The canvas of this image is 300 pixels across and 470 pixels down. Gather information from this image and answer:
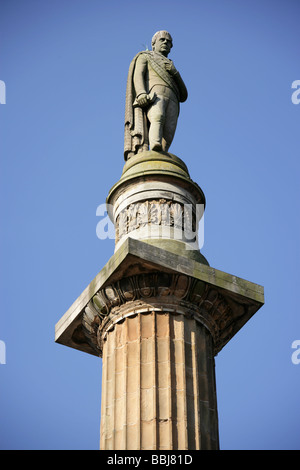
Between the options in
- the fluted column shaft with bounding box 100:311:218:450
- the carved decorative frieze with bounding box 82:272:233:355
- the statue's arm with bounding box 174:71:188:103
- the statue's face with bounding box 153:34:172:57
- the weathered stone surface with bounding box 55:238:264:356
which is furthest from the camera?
the statue's face with bounding box 153:34:172:57

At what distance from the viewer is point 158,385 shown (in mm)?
16281

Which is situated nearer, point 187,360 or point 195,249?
point 187,360

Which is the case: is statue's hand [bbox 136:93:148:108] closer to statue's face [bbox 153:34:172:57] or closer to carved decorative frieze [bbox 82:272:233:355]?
statue's face [bbox 153:34:172:57]

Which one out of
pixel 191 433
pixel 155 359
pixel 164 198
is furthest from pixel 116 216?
pixel 191 433

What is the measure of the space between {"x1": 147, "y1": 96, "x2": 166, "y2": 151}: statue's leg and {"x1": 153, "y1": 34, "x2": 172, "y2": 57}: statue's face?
1944 mm

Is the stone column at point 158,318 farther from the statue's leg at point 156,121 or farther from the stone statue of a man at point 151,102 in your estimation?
the stone statue of a man at point 151,102

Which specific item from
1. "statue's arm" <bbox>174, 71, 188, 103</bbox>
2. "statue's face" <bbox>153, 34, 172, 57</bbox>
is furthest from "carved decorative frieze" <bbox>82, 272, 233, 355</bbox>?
"statue's face" <bbox>153, 34, 172, 57</bbox>

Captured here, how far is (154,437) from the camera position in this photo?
51.2ft

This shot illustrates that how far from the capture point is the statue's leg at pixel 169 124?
21969 millimetres

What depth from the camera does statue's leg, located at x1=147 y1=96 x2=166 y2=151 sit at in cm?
2108

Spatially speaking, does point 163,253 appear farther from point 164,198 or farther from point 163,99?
point 163,99

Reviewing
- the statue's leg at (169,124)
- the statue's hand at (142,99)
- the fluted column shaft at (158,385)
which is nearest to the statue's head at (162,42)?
the statue's leg at (169,124)

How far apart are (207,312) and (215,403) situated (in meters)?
1.84

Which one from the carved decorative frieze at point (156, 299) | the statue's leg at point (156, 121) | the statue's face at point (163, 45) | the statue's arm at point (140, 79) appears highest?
the statue's face at point (163, 45)
